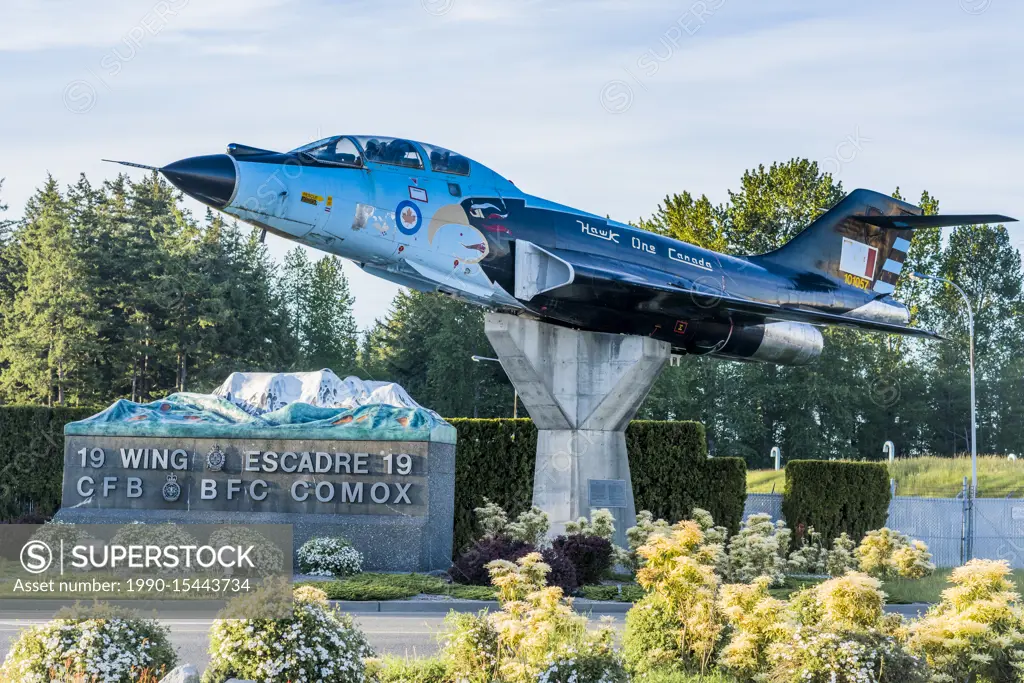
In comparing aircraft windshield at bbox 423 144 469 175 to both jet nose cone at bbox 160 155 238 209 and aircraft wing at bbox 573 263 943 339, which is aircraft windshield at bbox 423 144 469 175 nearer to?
aircraft wing at bbox 573 263 943 339

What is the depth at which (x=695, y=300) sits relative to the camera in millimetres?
23250

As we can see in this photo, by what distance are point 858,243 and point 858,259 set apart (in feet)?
1.23

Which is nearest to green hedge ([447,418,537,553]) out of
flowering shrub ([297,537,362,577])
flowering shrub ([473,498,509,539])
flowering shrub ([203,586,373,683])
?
flowering shrub ([473,498,509,539])

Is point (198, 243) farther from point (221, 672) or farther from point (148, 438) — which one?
point (221, 672)

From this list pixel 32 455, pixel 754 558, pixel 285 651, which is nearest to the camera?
pixel 285 651

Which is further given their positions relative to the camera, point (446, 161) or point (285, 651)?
point (446, 161)

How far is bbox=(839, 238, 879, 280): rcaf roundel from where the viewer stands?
26969 millimetres

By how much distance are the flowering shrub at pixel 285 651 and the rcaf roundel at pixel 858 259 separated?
20.1 metres

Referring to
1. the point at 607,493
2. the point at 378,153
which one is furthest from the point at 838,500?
the point at 378,153


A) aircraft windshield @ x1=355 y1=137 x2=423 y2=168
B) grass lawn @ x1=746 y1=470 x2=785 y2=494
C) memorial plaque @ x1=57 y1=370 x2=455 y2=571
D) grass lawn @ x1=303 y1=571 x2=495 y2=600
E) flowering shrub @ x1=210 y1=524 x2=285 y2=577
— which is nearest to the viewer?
grass lawn @ x1=303 y1=571 x2=495 y2=600

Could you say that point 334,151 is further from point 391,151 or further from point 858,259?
point 858,259

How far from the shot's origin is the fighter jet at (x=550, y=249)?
18359mm

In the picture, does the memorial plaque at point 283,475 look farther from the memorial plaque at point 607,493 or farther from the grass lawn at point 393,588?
the memorial plaque at point 607,493

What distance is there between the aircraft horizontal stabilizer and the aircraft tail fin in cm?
2
